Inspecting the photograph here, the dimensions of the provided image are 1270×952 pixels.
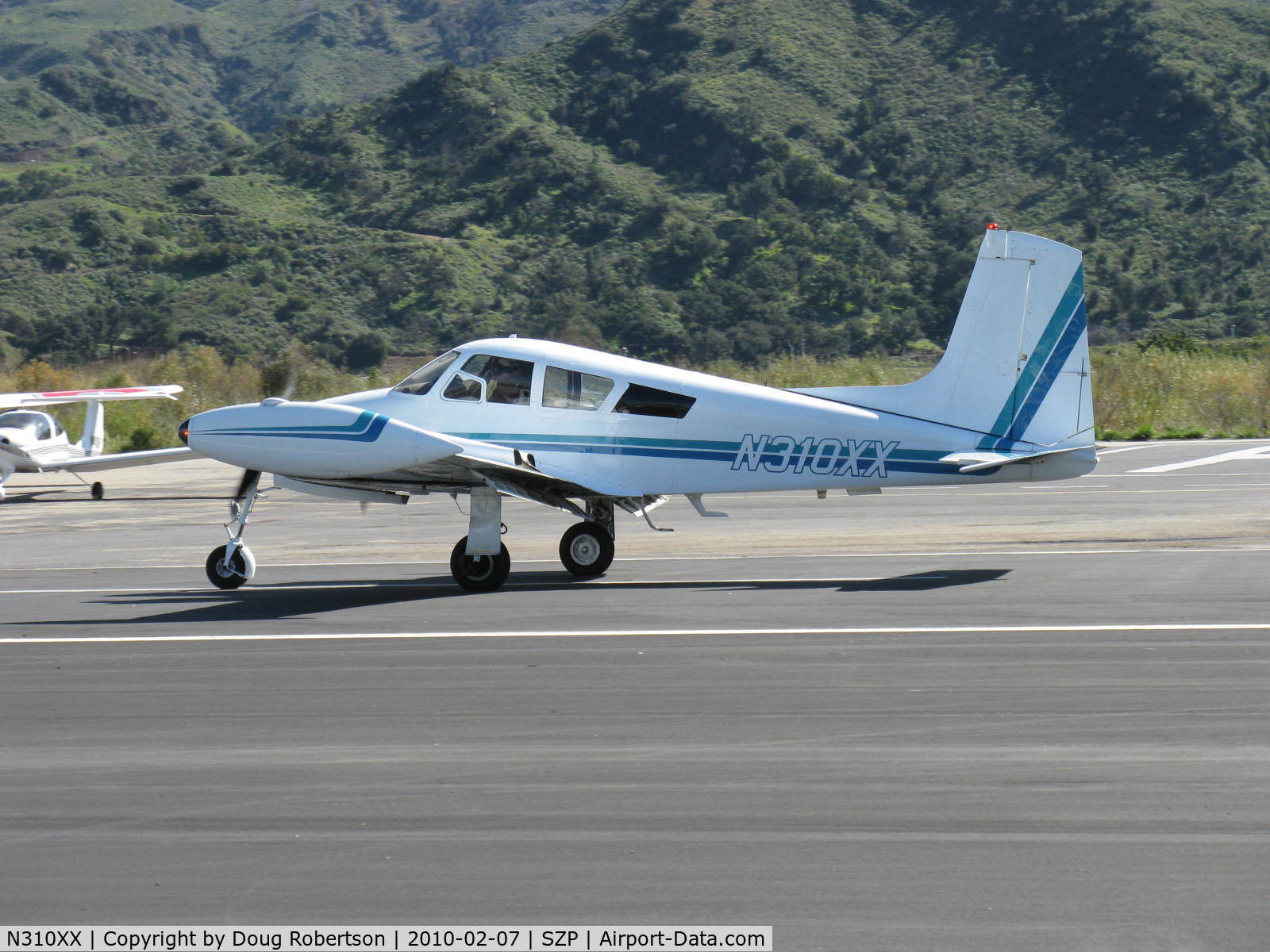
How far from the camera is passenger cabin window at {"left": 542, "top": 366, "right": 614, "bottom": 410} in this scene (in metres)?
13.4

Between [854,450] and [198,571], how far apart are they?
7227 millimetres

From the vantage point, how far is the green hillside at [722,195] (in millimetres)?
72750

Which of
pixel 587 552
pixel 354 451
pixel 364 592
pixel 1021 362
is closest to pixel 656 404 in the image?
pixel 587 552

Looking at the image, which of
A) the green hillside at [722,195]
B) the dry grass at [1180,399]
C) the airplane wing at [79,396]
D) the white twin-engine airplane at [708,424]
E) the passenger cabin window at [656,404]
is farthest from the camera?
the green hillside at [722,195]

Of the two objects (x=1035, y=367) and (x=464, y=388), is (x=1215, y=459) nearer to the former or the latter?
(x=1035, y=367)

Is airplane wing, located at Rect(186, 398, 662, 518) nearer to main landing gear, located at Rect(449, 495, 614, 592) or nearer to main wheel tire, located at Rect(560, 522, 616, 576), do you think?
main landing gear, located at Rect(449, 495, 614, 592)

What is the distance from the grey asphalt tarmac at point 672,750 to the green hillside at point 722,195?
58.1 m

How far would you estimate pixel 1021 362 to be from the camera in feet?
42.8

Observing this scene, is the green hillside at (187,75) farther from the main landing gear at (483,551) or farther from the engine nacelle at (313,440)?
the main landing gear at (483,551)

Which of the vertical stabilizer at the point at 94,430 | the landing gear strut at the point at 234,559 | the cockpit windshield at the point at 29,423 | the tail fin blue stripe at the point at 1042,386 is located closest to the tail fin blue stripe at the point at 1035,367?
the tail fin blue stripe at the point at 1042,386

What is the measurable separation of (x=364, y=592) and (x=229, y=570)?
4.44ft

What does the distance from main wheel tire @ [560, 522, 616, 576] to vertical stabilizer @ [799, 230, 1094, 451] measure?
2968 mm

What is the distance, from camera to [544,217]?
279 ft

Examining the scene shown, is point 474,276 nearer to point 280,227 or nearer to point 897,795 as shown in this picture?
point 280,227
